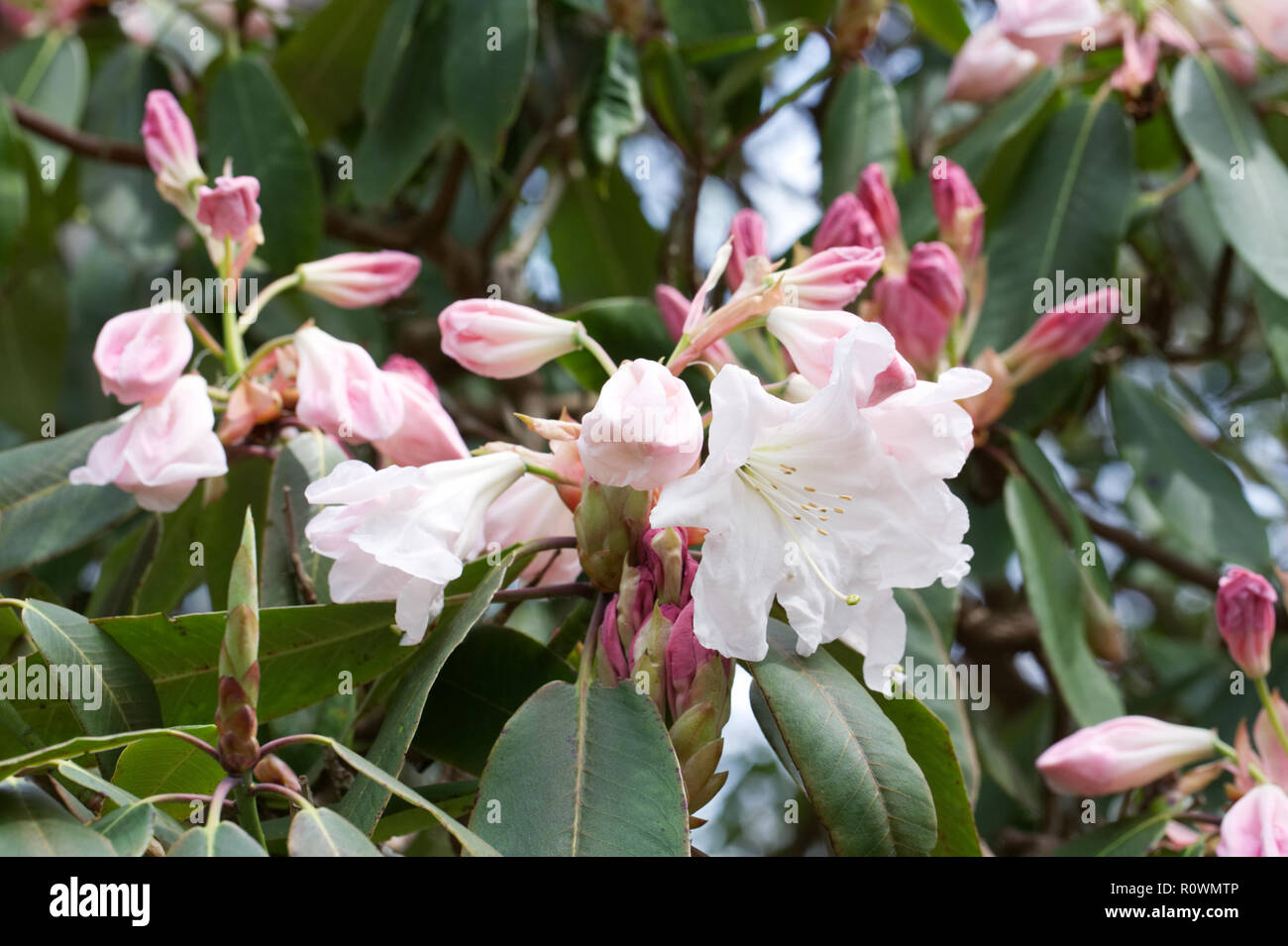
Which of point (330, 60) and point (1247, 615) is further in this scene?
point (330, 60)

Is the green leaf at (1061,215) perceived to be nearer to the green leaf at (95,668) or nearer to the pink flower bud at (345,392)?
the pink flower bud at (345,392)

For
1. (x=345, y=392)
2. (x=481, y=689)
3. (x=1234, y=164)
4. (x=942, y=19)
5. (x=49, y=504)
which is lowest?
(x=481, y=689)

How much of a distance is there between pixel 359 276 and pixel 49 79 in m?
1.10

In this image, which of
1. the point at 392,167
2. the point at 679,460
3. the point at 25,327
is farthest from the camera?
the point at 25,327

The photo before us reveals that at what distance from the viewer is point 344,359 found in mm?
1112

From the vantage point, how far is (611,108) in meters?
1.74

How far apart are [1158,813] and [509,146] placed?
147 cm

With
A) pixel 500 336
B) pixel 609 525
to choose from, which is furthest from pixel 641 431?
pixel 500 336

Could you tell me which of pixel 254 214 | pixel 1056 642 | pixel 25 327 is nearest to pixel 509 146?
pixel 25 327

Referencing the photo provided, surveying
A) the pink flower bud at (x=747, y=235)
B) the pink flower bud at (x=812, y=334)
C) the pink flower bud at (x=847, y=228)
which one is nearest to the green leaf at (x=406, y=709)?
the pink flower bud at (x=812, y=334)

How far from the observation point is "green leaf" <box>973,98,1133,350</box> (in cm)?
164

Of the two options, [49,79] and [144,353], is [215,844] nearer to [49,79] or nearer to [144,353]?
[144,353]

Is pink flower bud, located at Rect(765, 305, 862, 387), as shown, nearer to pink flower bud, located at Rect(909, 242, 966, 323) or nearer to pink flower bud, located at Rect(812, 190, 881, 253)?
pink flower bud, located at Rect(812, 190, 881, 253)
